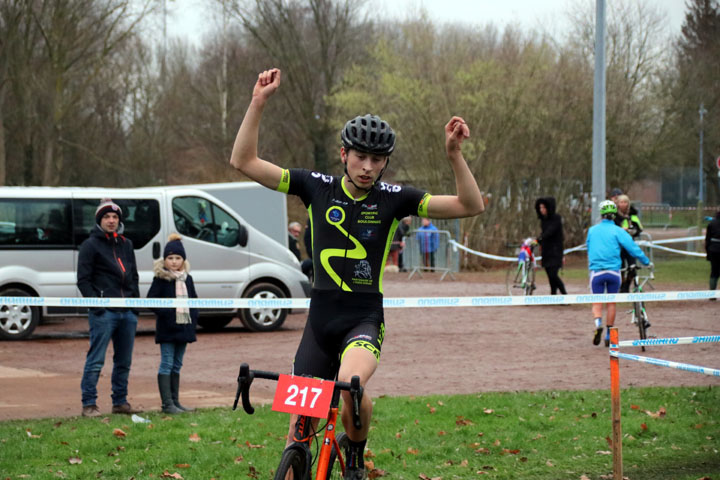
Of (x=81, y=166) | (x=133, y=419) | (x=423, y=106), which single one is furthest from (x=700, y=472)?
(x=81, y=166)

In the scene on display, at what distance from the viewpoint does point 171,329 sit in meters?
9.77

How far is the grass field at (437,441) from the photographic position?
7.12 m

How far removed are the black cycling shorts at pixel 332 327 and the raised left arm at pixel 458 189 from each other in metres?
0.57

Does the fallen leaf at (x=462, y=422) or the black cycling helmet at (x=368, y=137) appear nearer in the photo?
the black cycling helmet at (x=368, y=137)

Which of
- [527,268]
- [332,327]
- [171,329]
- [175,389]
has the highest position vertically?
[332,327]

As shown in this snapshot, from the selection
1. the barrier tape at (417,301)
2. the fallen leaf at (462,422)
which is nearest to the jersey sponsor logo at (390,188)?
the fallen leaf at (462,422)

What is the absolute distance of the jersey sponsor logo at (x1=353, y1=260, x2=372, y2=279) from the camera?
17.0ft

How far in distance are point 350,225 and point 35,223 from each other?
40.6 ft

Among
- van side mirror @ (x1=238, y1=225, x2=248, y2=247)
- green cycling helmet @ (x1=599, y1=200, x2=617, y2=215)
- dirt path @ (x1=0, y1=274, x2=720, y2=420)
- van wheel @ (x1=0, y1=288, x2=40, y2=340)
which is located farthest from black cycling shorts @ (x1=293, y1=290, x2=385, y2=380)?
van side mirror @ (x1=238, y1=225, x2=248, y2=247)

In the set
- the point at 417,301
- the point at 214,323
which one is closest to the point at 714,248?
the point at 214,323

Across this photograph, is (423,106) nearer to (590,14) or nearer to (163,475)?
(590,14)

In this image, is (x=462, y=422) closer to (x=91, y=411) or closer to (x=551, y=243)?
(x=91, y=411)

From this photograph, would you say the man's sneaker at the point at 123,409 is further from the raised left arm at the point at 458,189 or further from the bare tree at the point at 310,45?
the bare tree at the point at 310,45

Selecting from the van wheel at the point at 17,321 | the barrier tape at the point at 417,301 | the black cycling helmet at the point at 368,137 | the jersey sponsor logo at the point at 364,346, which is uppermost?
the black cycling helmet at the point at 368,137
